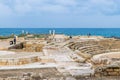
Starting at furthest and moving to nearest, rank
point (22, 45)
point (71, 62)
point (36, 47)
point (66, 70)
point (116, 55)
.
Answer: point (22, 45)
point (36, 47)
point (116, 55)
point (71, 62)
point (66, 70)

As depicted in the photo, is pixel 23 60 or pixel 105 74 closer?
pixel 105 74

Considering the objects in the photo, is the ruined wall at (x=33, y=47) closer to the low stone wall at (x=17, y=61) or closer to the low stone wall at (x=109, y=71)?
the low stone wall at (x=17, y=61)

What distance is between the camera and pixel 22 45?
29359 mm

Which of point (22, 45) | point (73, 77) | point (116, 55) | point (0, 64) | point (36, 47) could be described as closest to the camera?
point (73, 77)

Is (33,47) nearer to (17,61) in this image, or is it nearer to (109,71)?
(17,61)

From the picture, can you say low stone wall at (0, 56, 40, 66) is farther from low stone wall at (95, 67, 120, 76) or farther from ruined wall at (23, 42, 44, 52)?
ruined wall at (23, 42, 44, 52)

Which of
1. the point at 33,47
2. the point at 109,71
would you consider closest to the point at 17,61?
the point at 109,71

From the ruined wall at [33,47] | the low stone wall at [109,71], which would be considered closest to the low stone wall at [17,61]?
the low stone wall at [109,71]

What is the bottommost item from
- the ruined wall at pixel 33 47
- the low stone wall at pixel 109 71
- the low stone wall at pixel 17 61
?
the ruined wall at pixel 33 47

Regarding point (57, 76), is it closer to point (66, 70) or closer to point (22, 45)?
point (66, 70)

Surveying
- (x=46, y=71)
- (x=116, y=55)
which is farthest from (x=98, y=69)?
(x=116, y=55)

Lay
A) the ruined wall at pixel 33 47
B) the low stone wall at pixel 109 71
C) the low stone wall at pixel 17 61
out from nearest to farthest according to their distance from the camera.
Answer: the low stone wall at pixel 109 71 → the low stone wall at pixel 17 61 → the ruined wall at pixel 33 47

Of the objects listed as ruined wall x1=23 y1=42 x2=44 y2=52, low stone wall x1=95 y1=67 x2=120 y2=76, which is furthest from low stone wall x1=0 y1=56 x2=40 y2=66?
ruined wall x1=23 y1=42 x2=44 y2=52

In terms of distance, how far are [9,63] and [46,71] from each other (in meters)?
4.09
